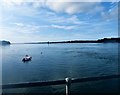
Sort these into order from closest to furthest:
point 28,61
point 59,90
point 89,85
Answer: point 59,90, point 89,85, point 28,61

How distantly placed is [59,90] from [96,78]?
501 inches

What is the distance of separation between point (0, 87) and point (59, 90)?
1335 cm

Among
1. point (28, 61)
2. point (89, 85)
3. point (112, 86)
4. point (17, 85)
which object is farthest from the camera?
point (28, 61)

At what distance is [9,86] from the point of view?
488cm

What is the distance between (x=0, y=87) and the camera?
4.85 m

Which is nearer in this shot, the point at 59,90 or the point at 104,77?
the point at 104,77

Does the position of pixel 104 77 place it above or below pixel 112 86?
above

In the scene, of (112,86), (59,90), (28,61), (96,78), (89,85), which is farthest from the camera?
(28,61)

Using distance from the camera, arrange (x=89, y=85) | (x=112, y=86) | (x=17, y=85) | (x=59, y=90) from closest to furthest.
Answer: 1. (x=17, y=85)
2. (x=112, y=86)
3. (x=59, y=90)
4. (x=89, y=85)

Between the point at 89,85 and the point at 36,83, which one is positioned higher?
the point at 36,83

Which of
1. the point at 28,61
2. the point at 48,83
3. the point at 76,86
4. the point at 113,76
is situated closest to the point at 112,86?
the point at 76,86

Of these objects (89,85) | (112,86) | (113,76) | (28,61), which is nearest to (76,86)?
(89,85)

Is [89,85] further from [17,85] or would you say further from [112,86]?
[17,85]

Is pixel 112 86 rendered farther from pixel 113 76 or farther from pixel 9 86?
pixel 9 86
